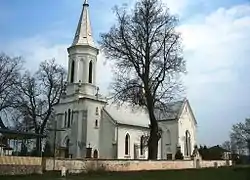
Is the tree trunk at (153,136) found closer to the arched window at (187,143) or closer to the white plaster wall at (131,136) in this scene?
the white plaster wall at (131,136)

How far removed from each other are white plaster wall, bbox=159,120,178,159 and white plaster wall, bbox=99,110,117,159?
11134 millimetres

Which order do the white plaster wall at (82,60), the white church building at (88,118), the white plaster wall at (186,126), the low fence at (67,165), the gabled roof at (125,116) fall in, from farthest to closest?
the white plaster wall at (186,126) < the gabled roof at (125,116) < the white plaster wall at (82,60) < the white church building at (88,118) < the low fence at (67,165)

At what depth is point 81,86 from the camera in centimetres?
4841

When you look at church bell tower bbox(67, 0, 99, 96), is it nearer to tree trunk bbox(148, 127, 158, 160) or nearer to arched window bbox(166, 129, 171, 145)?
arched window bbox(166, 129, 171, 145)

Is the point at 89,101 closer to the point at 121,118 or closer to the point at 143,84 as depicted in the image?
the point at 121,118

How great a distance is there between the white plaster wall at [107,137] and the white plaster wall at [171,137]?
11.1m

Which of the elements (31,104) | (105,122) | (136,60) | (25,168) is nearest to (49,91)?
(31,104)

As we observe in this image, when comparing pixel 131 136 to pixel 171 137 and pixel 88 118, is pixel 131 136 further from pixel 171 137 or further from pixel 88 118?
pixel 171 137

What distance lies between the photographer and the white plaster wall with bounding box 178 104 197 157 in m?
55.5

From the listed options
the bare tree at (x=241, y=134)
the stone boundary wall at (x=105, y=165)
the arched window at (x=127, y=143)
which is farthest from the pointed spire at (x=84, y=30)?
the bare tree at (x=241, y=134)

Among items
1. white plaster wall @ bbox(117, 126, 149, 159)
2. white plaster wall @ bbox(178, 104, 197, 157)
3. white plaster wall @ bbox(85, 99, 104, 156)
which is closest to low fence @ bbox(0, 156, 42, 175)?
white plaster wall @ bbox(85, 99, 104, 156)

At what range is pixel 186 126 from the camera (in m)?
57.5

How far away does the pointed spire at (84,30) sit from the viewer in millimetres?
49875

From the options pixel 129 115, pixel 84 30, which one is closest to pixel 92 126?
pixel 129 115
